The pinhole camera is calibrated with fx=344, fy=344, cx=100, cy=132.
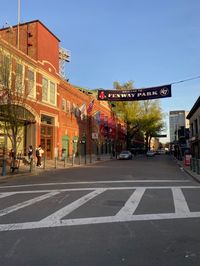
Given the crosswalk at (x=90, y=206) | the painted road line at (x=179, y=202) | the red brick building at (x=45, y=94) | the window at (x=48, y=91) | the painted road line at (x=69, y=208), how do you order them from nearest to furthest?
1. the crosswalk at (x=90, y=206)
2. the painted road line at (x=69, y=208)
3. the painted road line at (x=179, y=202)
4. the red brick building at (x=45, y=94)
5. the window at (x=48, y=91)

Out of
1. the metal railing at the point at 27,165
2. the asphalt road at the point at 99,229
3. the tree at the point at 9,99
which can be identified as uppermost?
the tree at the point at 9,99

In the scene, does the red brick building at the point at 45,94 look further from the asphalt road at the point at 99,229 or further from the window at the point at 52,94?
the asphalt road at the point at 99,229

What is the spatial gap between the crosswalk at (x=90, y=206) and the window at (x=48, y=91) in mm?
24078

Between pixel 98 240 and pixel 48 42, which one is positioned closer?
pixel 98 240

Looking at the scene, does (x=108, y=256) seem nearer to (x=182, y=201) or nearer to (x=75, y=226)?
(x=75, y=226)

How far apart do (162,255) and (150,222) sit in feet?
7.86

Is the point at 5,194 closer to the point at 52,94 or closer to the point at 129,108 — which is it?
the point at 52,94

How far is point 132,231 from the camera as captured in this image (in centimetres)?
697

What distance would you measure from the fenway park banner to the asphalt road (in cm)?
1613

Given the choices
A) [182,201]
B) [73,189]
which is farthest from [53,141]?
[182,201]

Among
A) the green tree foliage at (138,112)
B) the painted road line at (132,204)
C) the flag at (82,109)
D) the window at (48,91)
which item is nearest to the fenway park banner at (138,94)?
the window at (48,91)

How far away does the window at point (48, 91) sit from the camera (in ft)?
120

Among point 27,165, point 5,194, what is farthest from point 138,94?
point 5,194

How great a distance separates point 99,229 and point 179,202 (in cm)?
430
